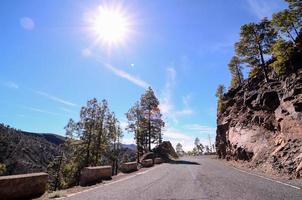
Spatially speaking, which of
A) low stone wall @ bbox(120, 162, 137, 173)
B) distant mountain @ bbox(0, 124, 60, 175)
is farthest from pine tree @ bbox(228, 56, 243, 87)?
distant mountain @ bbox(0, 124, 60, 175)

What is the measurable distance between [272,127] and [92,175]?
20537 mm

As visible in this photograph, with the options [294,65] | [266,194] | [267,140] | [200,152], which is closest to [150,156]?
[267,140]

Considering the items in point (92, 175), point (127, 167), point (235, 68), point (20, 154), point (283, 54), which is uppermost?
point (235, 68)

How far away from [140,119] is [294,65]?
3090cm

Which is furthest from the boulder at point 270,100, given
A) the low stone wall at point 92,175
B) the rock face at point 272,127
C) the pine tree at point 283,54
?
the low stone wall at point 92,175

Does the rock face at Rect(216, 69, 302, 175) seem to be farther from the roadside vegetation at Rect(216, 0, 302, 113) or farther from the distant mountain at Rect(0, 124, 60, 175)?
the distant mountain at Rect(0, 124, 60, 175)

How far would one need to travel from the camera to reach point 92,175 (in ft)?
41.7

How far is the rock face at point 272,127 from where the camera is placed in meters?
17.5

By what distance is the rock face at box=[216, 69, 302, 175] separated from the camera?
687 inches

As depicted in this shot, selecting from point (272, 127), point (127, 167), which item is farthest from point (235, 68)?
point (127, 167)

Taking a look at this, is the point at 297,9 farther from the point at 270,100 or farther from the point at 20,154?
the point at 20,154

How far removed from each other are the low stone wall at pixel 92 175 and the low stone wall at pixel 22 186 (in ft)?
11.9

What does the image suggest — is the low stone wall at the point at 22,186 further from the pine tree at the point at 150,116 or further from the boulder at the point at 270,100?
the pine tree at the point at 150,116

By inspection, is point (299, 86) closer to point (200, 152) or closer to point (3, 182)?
point (3, 182)
